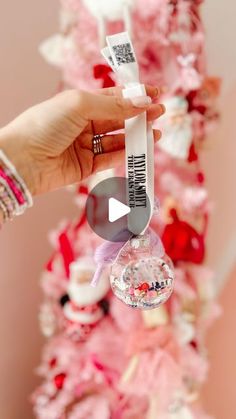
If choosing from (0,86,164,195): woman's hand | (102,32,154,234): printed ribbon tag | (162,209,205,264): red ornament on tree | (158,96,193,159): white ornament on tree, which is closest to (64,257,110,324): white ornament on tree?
(162,209,205,264): red ornament on tree

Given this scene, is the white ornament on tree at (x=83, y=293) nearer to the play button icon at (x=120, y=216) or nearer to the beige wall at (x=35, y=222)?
the beige wall at (x=35, y=222)

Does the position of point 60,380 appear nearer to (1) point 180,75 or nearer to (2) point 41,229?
(2) point 41,229

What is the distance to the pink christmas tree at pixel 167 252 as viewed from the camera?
1.12m

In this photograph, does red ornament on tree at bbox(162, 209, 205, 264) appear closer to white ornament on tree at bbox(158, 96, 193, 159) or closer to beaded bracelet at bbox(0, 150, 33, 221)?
white ornament on tree at bbox(158, 96, 193, 159)

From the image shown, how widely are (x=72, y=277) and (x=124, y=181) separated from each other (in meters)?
0.55

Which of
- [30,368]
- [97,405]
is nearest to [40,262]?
[30,368]

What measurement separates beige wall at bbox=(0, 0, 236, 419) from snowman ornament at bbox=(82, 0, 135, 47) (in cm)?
25

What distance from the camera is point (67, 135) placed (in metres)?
0.74

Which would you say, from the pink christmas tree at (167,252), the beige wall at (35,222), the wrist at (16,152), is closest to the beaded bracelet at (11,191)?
the wrist at (16,152)

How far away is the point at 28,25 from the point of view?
1397mm

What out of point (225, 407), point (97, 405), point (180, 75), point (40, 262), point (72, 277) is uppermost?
point (180, 75)

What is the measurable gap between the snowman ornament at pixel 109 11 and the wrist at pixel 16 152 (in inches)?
17.5

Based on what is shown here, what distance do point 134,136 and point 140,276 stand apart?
0.16 metres

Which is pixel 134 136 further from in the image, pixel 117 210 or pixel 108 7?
pixel 108 7
